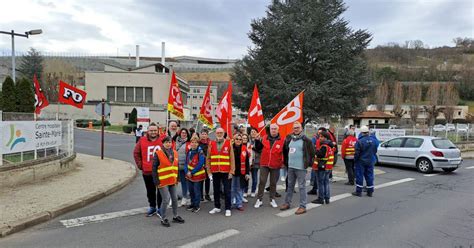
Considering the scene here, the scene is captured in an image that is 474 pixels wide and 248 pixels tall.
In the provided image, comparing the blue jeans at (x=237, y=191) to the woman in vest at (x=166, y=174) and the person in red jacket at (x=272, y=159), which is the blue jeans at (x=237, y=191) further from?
the woman in vest at (x=166, y=174)

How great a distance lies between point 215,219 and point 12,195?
15.6ft

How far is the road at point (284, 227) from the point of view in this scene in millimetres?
5137

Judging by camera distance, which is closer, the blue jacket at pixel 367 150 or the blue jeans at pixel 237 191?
the blue jeans at pixel 237 191

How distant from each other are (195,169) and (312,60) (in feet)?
28.6

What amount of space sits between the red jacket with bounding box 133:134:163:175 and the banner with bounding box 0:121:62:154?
166 inches

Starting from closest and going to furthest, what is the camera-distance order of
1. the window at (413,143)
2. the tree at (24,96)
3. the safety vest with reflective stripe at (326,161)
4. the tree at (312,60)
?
the safety vest with reflective stripe at (326,161)
the tree at (312,60)
the window at (413,143)
the tree at (24,96)

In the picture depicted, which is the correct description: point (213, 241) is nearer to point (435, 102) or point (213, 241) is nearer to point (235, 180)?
point (235, 180)

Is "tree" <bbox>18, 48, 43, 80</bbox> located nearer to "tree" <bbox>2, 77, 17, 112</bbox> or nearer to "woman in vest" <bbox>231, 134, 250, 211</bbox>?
"tree" <bbox>2, 77, 17, 112</bbox>

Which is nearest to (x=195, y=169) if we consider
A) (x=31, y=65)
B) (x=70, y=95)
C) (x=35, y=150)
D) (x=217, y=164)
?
(x=217, y=164)

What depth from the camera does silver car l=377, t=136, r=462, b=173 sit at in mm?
13320

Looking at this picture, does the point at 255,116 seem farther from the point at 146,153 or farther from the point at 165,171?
the point at 165,171

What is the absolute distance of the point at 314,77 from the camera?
45.7 feet

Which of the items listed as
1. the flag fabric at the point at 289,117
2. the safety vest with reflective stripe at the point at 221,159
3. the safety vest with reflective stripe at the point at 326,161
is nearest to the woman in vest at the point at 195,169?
the safety vest with reflective stripe at the point at 221,159

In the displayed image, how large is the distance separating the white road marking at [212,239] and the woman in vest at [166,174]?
0.93 meters
